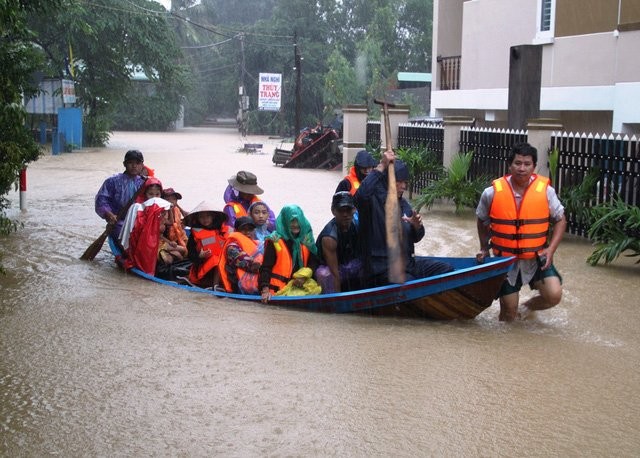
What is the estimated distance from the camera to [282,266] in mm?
7746

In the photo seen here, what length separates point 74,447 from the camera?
4.70 meters

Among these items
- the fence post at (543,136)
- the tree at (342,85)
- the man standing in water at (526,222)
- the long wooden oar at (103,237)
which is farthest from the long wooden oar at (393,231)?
the tree at (342,85)

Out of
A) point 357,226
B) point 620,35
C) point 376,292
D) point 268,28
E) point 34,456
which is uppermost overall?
point 268,28

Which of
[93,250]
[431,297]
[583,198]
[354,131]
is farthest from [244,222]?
[354,131]

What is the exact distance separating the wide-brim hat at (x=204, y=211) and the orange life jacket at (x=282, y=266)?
151 cm

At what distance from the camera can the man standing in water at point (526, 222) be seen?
6.88 metres

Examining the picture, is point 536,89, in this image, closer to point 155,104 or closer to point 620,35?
point 620,35

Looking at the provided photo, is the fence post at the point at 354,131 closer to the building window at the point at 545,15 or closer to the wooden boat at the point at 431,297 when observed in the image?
the building window at the point at 545,15

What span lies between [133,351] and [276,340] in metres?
1.10

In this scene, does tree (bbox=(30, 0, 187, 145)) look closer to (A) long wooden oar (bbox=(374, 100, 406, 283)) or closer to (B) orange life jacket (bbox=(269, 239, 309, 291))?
(B) orange life jacket (bbox=(269, 239, 309, 291))

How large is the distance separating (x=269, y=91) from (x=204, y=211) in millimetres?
35185

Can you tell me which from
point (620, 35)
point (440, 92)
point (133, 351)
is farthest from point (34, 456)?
point (440, 92)

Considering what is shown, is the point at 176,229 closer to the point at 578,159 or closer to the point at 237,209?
the point at 237,209

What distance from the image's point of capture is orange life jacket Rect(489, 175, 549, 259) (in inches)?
271
